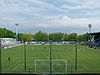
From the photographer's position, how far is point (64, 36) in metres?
52.4

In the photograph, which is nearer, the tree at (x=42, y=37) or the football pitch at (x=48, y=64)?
the football pitch at (x=48, y=64)

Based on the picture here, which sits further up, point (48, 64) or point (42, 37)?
point (42, 37)

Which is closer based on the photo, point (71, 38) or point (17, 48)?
point (71, 38)

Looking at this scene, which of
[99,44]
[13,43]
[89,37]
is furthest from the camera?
[89,37]

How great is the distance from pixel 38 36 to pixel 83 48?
1971 cm

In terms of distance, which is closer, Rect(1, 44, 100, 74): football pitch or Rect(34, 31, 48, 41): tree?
Rect(1, 44, 100, 74): football pitch

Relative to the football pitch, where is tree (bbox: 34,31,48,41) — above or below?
above

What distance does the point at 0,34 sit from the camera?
388ft

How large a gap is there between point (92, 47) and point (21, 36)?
27561 mm

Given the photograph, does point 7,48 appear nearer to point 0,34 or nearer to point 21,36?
point 21,36

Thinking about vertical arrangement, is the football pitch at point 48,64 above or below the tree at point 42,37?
below

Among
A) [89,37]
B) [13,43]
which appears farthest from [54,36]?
[89,37]

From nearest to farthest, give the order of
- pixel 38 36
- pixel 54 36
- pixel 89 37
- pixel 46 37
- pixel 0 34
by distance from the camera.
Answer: pixel 54 36, pixel 46 37, pixel 38 36, pixel 89 37, pixel 0 34

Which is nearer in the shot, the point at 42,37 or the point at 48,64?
the point at 48,64
